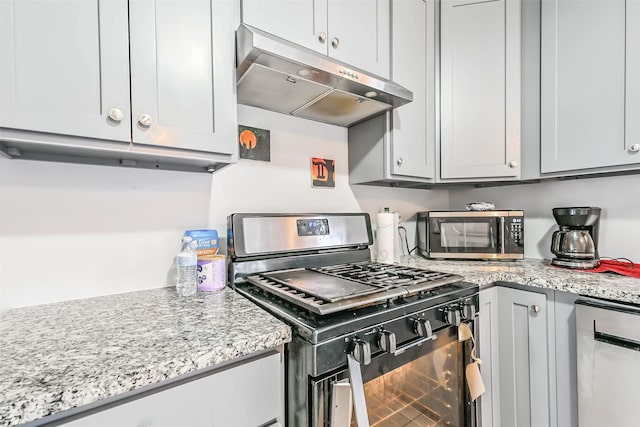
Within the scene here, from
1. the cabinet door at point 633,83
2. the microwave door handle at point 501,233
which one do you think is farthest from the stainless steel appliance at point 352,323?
the cabinet door at point 633,83

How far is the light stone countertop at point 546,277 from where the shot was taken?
42.0 inches

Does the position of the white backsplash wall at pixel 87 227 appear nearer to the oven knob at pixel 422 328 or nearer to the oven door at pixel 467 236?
the oven knob at pixel 422 328

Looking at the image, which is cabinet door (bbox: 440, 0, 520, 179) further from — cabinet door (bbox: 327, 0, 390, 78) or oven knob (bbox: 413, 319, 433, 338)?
oven knob (bbox: 413, 319, 433, 338)

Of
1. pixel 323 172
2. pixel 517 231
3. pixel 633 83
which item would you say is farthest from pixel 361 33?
pixel 517 231

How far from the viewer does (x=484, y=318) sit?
4.25 feet

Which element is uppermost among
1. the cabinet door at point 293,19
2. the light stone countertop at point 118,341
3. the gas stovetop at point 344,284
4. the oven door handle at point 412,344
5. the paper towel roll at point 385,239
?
the cabinet door at point 293,19

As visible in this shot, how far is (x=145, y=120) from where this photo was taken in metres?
0.83

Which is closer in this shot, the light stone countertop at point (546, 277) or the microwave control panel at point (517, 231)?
the light stone countertop at point (546, 277)

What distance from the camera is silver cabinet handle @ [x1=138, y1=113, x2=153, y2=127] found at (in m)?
0.83

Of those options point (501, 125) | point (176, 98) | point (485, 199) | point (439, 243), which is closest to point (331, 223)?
point (439, 243)

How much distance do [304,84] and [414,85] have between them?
27.6 inches

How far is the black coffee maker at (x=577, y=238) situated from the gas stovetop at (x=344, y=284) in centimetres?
76

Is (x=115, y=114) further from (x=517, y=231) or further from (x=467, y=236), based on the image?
(x=517, y=231)

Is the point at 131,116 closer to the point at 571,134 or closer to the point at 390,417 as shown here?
the point at 390,417
